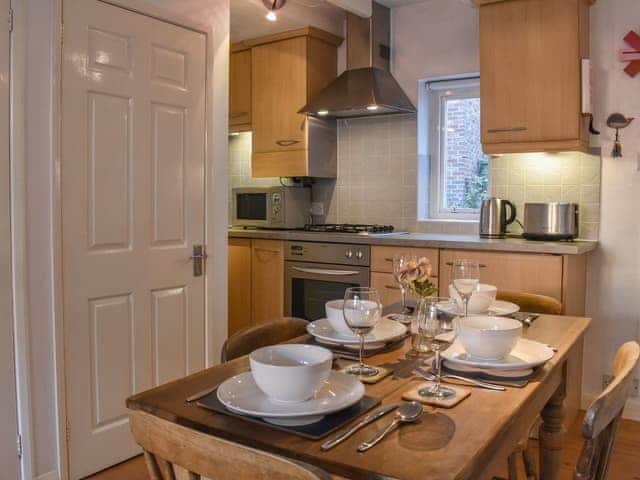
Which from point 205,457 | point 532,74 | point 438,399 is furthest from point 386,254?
point 205,457

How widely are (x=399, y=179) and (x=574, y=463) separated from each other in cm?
208

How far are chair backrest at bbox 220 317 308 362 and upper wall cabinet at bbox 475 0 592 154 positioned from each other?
1.87m

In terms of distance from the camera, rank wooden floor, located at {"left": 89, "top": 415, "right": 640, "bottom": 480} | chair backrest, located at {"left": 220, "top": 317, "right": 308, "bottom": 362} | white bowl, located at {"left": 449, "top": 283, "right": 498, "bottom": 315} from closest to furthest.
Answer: chair backrest, located at {"left": 220, "top": 317, "right": 308, "bottom": 362} < white bowl, located at {"left": 449, "top": 283, "right": 498, "bottom": 315} < wooden floor, located at {"left": 89, "top": 415, "right": 640, "bottom": 480}

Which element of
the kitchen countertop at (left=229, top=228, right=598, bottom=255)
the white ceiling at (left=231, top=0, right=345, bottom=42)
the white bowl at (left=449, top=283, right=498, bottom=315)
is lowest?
the white bowl at (left=449, top=283, right=498, bottom=315)

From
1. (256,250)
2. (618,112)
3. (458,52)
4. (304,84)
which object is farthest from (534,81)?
(256,250)

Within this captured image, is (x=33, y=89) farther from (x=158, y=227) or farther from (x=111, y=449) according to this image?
(x=111, y=449)

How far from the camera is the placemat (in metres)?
1.20

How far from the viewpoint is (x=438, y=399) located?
1220 mm

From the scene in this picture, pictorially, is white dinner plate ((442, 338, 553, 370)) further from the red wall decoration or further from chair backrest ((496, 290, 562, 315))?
the red wall decoration

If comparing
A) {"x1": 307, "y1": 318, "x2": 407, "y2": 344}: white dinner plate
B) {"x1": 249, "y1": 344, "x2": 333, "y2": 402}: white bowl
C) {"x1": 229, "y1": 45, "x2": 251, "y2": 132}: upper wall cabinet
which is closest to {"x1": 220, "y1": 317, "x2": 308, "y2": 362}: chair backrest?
{"x1": 307, "y1": 318, "x2": 407, "y2": 344}: white dinner plate

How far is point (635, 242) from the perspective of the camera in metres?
3.27

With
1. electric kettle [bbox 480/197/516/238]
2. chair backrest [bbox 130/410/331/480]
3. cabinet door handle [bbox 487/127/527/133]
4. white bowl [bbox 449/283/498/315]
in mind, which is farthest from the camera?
electric kettle [bbox 480/197/516/238]

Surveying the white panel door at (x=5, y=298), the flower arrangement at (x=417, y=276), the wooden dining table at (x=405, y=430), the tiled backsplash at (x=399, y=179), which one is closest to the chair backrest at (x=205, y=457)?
the wooden dining table at (x=405, y=430)

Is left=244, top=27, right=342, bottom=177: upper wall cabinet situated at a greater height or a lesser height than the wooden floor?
greater
